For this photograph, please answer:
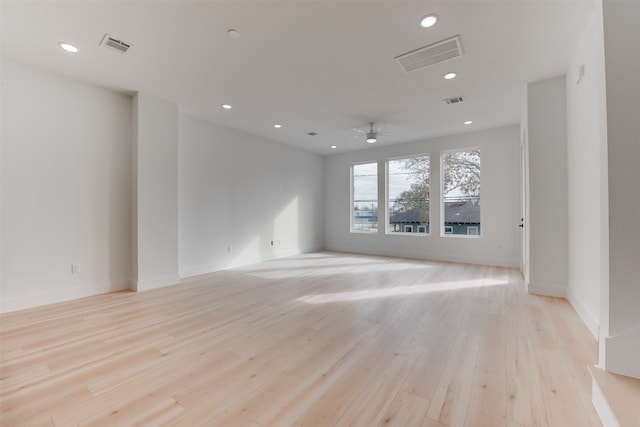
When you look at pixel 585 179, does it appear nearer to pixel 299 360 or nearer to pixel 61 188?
pixel 299 360

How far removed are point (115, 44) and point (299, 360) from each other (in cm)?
356

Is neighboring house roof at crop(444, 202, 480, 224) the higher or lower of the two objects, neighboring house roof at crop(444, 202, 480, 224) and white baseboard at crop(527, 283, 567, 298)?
the higher

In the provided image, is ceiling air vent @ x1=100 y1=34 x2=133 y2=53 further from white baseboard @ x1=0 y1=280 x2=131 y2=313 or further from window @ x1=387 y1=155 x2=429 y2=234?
window @ x1=387 y1=155 x2=429 y2=234

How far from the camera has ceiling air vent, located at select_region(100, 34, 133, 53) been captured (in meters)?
2.66

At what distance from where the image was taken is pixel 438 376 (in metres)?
1.87

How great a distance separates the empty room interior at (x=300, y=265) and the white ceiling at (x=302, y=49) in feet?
0.09

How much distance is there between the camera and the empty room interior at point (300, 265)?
5.27 feet

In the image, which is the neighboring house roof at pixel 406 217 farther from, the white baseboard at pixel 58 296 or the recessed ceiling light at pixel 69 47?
the recessed ceiling light at pixel 69 47

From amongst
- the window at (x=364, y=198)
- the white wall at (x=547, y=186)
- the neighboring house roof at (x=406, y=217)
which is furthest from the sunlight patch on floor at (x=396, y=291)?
the window at (x=364, y=198)

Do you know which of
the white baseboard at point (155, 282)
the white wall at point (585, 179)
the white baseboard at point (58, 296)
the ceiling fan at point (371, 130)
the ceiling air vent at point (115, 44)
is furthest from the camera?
the ceiling fan at point (371, 130)

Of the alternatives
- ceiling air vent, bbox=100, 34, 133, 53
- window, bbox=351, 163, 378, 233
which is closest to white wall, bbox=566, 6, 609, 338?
ceiling air vent, bbox=100, 34, 133, 53

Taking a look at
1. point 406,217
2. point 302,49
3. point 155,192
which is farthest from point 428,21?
point 406,217

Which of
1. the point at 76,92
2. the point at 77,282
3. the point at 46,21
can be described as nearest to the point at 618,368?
the point at 46,21

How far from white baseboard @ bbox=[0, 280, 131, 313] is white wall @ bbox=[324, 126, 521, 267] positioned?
5.60 metres
